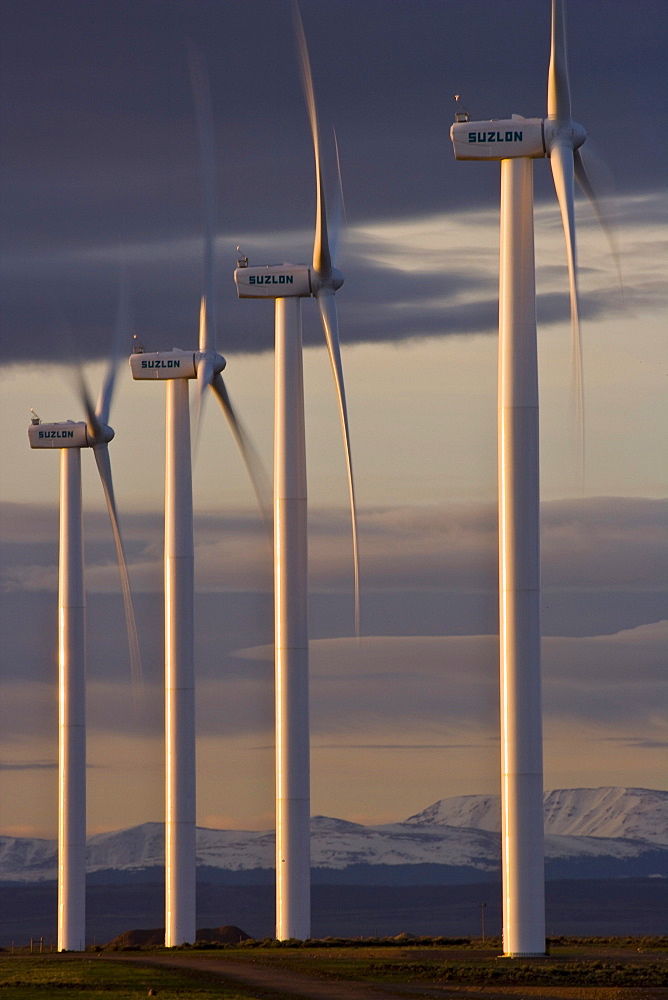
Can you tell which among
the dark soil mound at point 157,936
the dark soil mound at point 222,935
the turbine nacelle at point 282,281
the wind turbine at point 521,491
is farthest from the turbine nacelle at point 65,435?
the dark soil mound at point 222,935

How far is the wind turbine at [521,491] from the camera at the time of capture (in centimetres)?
7500

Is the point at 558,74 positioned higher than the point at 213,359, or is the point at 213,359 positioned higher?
the point at 558,74

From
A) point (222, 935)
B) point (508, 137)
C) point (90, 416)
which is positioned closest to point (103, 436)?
point (90, 416)

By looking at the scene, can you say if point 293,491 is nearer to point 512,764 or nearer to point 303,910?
A: point 303,910

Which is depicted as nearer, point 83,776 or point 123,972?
point 123,972

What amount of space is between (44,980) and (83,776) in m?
44.3

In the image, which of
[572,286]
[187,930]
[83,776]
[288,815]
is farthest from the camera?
[83,776]

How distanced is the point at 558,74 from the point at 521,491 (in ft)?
55.4

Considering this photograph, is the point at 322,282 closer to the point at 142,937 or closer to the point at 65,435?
the point at 65,435

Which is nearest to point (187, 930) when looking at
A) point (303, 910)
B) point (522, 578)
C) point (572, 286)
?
point (303, 910)

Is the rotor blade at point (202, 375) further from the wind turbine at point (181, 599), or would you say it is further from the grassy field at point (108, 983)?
the grassy field at point (108, 983)

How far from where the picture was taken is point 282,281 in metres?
102

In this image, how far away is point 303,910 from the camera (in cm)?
9638

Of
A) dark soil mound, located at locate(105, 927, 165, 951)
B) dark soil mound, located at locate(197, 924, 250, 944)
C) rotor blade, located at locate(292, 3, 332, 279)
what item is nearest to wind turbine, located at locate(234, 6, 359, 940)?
rotor blade, located at locate(292, 3, 332, 279)
